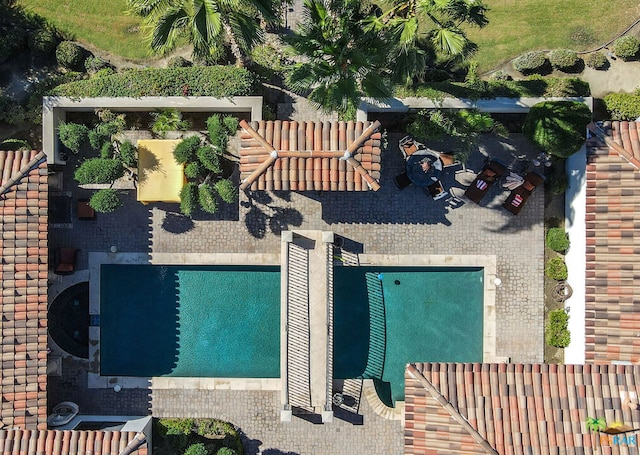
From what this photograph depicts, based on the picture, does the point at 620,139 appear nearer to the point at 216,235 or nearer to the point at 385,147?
the point at 385,147

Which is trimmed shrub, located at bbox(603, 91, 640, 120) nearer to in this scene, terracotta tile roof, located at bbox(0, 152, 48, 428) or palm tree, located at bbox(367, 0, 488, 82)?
palm tree, located at bbox(367, 0, 488, 82)

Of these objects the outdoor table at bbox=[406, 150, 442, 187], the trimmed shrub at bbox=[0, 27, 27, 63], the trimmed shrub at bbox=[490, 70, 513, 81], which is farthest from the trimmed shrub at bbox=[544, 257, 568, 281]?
the trimmed shrub at bbox=[0, 27, 27, 63]

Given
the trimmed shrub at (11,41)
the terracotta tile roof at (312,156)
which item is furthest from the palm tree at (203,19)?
Result: the trimmed shrub at (11,41)

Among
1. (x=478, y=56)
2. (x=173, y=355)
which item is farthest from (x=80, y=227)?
(x=478, y=56)

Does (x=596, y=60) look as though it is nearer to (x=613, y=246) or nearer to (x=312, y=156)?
(x=613, y=246)

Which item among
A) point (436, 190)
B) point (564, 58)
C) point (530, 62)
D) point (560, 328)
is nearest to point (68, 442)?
point (436, 190)

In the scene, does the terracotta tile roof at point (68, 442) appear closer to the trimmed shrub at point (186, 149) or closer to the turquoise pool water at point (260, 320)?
the turquoise pool water at point (260, 320)
